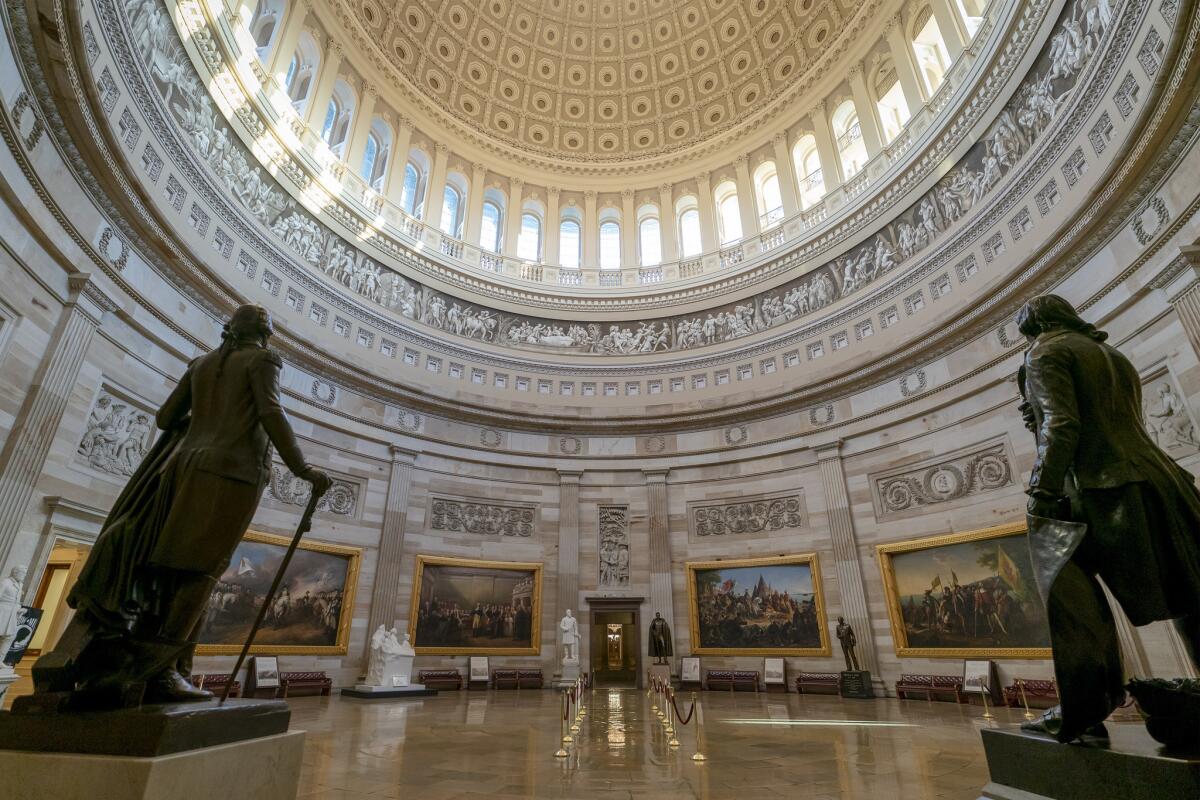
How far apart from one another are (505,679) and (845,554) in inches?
425

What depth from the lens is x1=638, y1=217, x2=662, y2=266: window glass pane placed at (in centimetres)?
2646

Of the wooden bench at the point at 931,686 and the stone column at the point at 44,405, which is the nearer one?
the stone column at the point at 44,405

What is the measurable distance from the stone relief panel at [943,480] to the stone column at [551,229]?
15961 millimetres

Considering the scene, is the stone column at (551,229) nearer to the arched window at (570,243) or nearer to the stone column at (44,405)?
the arched window at (570,243)

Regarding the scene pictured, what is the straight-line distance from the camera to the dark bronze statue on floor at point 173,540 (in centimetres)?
311

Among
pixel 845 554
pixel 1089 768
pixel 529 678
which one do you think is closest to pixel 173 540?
pixel 1089 768

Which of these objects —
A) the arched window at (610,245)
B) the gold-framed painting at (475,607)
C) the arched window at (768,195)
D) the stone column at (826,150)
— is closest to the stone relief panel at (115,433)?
the gold-framed painting at (475,607)

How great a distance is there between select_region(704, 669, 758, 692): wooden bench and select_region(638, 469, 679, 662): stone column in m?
1.70

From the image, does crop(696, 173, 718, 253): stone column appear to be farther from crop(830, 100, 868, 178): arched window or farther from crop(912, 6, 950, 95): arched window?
crop(912, 6, 950, 95): arched window

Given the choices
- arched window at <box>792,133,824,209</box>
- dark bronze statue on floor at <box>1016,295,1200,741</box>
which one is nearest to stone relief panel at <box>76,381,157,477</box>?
dark bronze statue on floor at <box>1016,295,1200,741</box>

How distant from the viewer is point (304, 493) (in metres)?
16.5

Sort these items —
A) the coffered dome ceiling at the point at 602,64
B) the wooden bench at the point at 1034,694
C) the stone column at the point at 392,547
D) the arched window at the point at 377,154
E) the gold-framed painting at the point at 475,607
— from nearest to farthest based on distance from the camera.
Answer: the wooden bench at the point at 1034,694 → the stone column at the point at 392,547 → the gold-framed painting at the point at 475,607 → the arched window at the point at 377,154 → the coffered dome ceiling at the point at 602,64

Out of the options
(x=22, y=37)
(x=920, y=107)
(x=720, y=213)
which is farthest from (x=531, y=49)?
(x=22, y=37)

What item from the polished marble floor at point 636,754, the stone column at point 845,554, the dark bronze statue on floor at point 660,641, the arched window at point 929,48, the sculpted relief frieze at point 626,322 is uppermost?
the arched window at point 929,48
